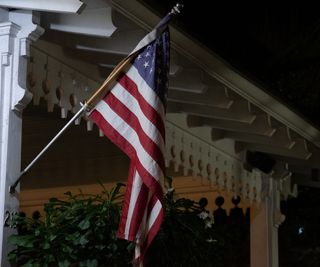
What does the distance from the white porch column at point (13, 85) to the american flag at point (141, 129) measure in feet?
1.45

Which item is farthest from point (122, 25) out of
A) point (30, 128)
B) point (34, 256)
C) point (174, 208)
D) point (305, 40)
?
point (305, 40)

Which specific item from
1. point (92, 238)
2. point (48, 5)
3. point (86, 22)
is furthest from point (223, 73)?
point (92, 238)

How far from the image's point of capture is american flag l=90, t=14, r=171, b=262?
4395 mm

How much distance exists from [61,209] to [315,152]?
413 cm

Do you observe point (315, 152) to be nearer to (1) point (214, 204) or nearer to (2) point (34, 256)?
(1) point (214, 204)

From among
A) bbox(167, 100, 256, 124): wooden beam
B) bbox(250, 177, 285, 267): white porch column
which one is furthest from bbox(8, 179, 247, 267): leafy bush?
bbox(250, 177, 285, 267): white porch column

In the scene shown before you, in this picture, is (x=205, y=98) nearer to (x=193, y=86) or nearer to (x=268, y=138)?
(x=193, y=86)

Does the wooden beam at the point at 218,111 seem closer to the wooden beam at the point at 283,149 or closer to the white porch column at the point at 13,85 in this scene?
the wooden beam at the point at 283,149

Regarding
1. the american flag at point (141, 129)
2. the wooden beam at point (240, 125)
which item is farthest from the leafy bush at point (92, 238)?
the wooden beam at point (240, 125)

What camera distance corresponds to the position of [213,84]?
623cm

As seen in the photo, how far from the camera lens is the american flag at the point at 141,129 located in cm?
439

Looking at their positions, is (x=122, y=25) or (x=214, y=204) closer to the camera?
(x=122, y=25)

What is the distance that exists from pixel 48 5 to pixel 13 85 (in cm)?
49

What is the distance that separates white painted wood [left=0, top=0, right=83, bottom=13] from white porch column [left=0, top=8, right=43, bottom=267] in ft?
0.25
